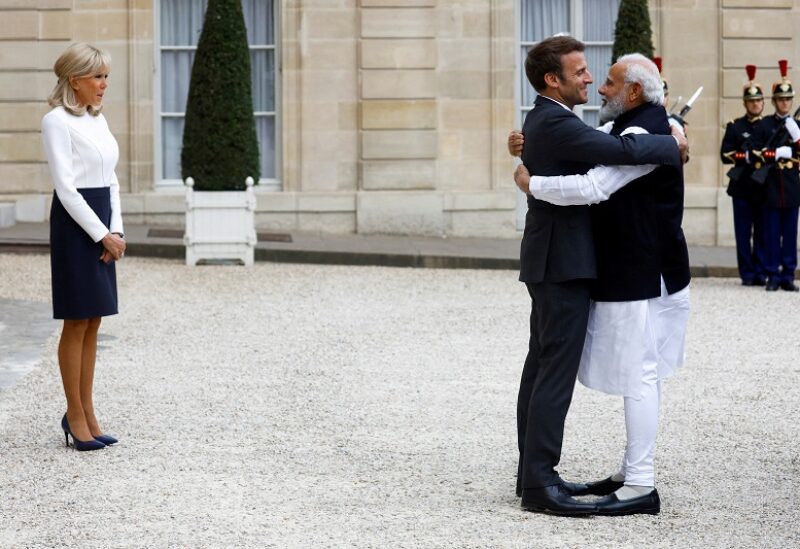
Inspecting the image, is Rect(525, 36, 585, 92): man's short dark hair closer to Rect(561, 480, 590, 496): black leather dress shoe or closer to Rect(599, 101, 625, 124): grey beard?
Rect(599, 101, 625, 124): grey beard

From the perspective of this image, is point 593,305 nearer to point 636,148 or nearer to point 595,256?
point 595,256

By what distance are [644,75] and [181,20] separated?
13.2m

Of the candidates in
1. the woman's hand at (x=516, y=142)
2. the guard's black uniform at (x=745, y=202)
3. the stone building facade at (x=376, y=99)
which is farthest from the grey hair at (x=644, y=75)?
the stone building facade at (x=376, y=99)

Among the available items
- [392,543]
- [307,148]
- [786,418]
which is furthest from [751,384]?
[307,148]

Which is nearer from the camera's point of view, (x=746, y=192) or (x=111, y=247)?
(x=111, y=247)

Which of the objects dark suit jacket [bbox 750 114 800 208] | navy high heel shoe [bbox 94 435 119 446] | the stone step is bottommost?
navy high heel shoe [bbox 94 435 119 446]

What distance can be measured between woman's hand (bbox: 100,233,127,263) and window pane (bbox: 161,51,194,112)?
38.5 feet

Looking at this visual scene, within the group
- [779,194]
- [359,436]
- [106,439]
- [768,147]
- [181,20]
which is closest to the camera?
[106,439]

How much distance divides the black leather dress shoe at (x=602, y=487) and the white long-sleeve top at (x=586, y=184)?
1100 mm

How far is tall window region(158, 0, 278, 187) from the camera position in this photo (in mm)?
18594

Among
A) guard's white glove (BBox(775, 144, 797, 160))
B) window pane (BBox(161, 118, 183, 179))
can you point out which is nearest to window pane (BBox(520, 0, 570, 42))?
window pane (BBox(161, 118, 183, 179))

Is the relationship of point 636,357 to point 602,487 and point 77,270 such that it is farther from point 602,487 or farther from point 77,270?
point 77,270

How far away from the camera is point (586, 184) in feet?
19.3

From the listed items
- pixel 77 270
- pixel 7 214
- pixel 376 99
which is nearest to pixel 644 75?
pixel 77 270
